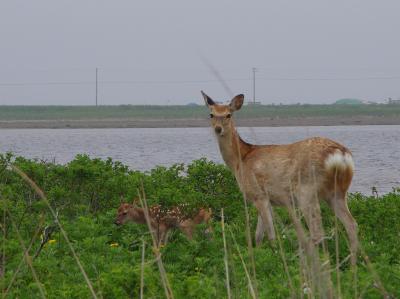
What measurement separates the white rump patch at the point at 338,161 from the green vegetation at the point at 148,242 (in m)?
0.87

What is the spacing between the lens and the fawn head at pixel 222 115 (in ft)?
41.9

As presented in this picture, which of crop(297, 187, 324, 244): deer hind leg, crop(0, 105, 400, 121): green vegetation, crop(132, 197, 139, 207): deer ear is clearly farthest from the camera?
crop(0, 105, 400, 121): green vegetation

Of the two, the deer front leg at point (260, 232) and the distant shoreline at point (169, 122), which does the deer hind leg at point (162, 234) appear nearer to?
the deer front leg at point (260, 232)

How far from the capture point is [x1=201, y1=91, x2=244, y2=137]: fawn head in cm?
1277

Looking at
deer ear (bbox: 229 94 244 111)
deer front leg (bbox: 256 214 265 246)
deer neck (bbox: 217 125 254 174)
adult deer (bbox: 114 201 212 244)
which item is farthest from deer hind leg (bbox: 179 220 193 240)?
deer ear (bbox: 229 94 244 111)

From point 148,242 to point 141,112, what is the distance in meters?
111

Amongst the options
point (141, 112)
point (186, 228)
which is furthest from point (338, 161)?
point (141, 112)

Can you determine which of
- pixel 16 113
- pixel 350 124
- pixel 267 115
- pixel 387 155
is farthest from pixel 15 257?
pixel 16 113

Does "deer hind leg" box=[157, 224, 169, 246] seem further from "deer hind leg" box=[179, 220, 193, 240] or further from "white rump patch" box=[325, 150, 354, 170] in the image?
"white rump patch" box=[325, 150, 354, 170]

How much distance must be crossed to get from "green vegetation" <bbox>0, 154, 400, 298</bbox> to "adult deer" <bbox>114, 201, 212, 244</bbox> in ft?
0.48

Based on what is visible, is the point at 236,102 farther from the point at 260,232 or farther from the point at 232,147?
the point at 260,232

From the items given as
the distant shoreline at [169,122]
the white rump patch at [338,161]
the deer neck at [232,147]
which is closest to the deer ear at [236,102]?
the deer neck at [232,147]

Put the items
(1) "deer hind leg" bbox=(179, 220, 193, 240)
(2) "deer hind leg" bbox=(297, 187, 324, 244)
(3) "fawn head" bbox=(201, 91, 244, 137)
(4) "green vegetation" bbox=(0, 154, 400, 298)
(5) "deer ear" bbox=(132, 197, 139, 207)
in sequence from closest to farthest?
(2) "deer hind leg" bbox=(297, 187, 324, 244)
(4) "green vegetation" bbox=(0, 154, 400, 298)
(1) "deer hind leg" bbox=(179, 220, 193, 240)
(3) "fawn head" bbox=(201, 91, 244, 137)
(5) "deer ear" bbox=(132, 197, 139, 207)

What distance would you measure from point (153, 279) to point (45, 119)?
107 metres
